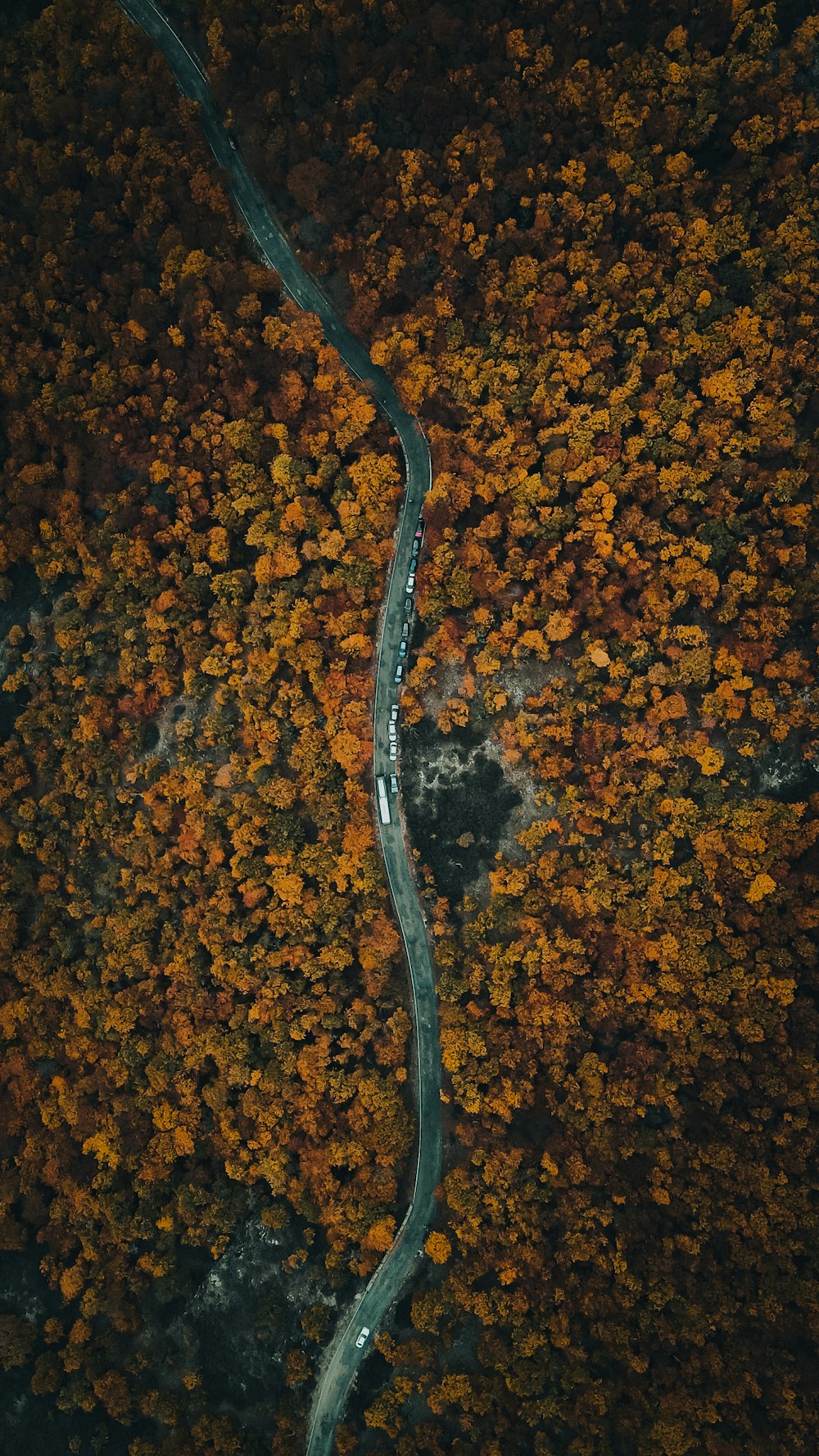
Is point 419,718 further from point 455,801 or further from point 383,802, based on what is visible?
point 383,802

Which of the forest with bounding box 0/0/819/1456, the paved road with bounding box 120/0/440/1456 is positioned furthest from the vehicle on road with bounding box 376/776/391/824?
the forest with bounding box 0/0/819/1456

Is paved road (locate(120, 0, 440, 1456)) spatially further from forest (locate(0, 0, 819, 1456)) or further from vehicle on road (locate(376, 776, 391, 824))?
forest (locate(0, 0, 819, 1456))

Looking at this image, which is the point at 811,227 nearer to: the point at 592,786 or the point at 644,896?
the point at 592,786

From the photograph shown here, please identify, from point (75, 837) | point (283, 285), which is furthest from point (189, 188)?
point (75, 837)

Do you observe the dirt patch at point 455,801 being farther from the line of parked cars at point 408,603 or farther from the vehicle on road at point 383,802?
the line of parked cars at point 408,603

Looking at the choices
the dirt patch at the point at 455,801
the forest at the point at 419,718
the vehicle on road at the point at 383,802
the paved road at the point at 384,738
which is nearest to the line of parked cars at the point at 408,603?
the paved road at the point at 384,738
